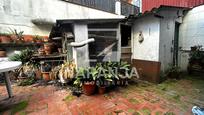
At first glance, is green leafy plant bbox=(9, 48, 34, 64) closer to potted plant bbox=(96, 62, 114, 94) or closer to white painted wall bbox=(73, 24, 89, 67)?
white painted wall bbox=(73, 24, 89, 67)

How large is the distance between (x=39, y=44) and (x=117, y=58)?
4151mm

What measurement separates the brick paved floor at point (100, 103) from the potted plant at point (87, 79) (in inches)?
7.5

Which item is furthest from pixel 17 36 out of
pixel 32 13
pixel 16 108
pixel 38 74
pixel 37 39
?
pixel 16 108

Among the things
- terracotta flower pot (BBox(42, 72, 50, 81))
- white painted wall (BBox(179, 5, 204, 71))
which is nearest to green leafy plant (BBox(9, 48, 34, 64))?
terracotta flower pot (BBox(42, 72, 50, 81))

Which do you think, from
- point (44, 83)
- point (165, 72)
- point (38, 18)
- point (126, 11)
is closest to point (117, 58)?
point (165, 72)

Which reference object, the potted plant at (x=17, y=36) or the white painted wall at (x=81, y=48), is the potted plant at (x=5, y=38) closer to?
the potted plant at (x=17, y=36)

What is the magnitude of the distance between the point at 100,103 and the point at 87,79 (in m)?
0.84

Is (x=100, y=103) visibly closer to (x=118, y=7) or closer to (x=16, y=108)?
(x=16, y=108)

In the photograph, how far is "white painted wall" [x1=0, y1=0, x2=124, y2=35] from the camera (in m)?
5.96

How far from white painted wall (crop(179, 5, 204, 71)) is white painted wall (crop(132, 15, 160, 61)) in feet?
6.65

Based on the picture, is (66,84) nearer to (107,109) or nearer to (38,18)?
(107,109)

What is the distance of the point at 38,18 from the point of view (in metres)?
6.84

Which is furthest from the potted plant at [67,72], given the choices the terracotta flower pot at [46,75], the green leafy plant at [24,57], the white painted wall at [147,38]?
the white painted wall at [147,38]

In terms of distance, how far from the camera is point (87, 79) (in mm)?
3848
